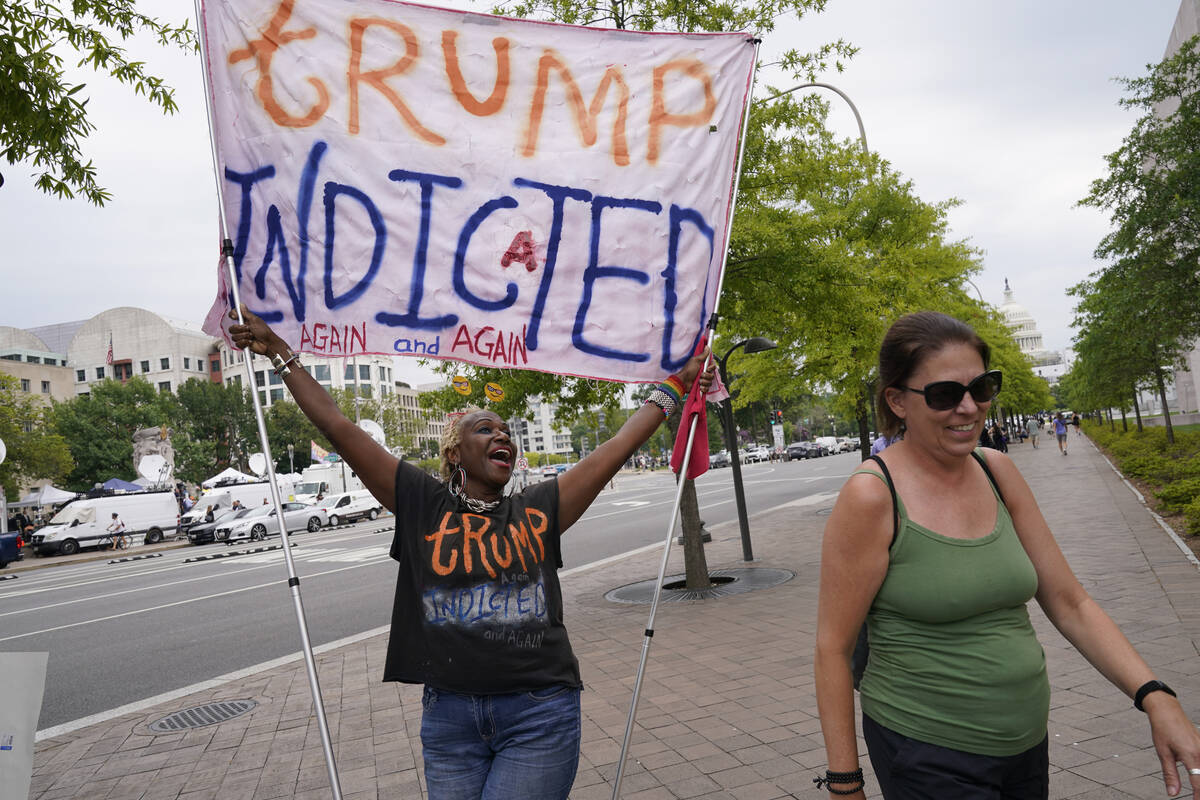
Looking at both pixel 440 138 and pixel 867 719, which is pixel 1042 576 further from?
pixel 440 138

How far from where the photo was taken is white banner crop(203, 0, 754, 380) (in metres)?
2.98

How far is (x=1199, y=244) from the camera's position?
48.2 feet

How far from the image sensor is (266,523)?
3050 centimetres

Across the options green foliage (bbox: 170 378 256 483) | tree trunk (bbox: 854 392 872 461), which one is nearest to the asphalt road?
tree trunk (bbox: 854 392 872 461)

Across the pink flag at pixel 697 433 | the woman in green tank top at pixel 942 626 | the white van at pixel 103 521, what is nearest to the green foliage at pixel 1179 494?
the pink flag at pixel 697 433

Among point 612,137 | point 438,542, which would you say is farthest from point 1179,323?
point 438,542

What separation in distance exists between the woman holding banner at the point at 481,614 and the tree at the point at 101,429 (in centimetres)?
6470

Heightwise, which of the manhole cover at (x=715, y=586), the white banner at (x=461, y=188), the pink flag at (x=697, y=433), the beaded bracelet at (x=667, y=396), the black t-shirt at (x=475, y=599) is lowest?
the manhole cover at (x=715, y=586)

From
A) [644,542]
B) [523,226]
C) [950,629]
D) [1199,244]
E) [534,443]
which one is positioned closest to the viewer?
[950,629]

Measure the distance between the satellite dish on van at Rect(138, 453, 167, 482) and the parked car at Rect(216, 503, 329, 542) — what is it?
41.1ft

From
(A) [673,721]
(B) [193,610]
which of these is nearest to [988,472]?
(A) [673,721]

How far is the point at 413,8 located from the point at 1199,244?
16.2 meters

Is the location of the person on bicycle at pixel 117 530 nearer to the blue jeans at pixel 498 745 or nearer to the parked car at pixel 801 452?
the blue jeans at pixel 498 745

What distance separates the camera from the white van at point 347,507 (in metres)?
33.5
